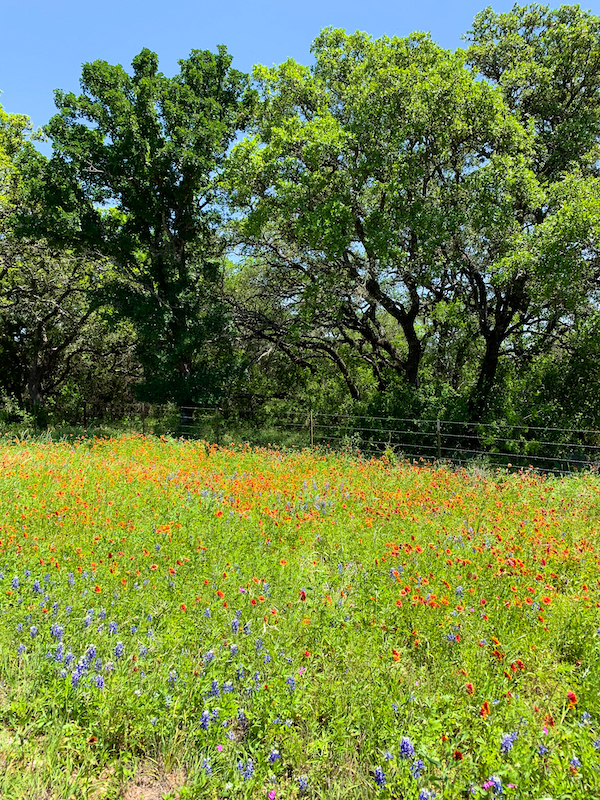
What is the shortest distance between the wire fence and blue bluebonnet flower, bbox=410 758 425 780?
8362 millimetres

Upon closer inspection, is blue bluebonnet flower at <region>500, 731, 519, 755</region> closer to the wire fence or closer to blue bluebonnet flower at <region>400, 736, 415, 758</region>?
blue bluebonnet flower at <region>400, 736, 415, 758</region>

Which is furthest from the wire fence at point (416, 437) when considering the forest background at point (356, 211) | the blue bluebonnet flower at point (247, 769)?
the blue bluebonnet flower at point (247, 769)

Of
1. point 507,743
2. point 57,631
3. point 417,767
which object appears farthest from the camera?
point 57,631

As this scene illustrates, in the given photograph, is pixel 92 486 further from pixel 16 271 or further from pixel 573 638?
pixel 16 271

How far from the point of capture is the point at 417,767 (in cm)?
224

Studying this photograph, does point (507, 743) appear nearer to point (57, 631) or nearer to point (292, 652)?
point (292, 652)

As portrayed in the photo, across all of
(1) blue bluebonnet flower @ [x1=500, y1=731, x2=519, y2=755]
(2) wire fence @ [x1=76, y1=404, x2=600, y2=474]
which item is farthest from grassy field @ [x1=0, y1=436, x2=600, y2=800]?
(2) wire fence @ [x1=76, y1=404, x2=600, y2=474]

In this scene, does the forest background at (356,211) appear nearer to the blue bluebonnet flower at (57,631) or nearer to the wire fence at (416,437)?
the wire fence at (416,437)

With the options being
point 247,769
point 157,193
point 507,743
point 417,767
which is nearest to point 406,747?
point 417,767

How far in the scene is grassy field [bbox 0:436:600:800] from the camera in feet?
7.93

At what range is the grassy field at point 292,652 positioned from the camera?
7.93ft

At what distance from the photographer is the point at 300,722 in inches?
111

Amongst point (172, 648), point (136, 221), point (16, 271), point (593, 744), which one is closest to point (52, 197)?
point (136, 221)

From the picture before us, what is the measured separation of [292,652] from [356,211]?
483 inches
